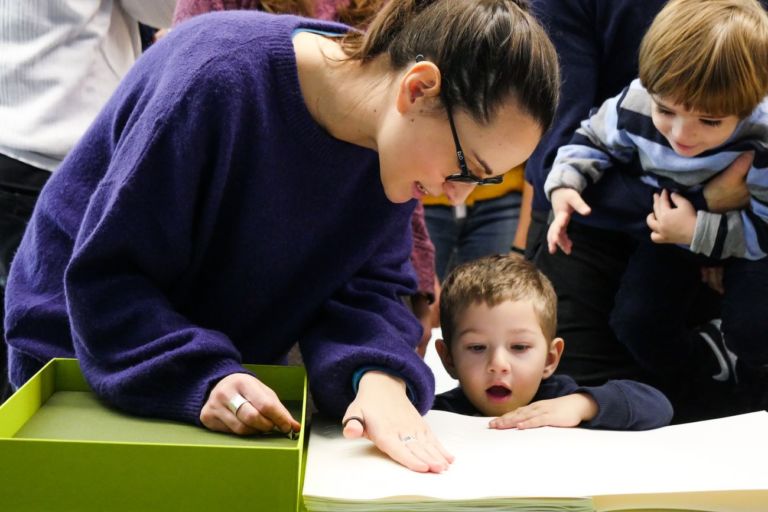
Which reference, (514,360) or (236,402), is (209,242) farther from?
(514,360)

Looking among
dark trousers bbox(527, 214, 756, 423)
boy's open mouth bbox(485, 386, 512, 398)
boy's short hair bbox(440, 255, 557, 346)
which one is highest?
boy's short hair bbox(440, 255, 557, 346)

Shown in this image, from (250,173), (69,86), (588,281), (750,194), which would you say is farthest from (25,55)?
(750,194)

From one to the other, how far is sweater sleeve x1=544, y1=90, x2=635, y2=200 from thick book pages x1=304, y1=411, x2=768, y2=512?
0.55 meters

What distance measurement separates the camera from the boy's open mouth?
141 cm

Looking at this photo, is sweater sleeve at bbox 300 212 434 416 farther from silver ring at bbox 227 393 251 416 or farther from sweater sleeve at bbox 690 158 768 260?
sweater sleeve at bbox 690 158 768 260

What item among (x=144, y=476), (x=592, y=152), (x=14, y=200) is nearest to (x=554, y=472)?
(x=144, y=476)

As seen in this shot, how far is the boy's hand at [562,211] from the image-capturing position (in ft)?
5.24

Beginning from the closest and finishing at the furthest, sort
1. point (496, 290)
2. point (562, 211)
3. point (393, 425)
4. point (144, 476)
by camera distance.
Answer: point (144, 476)
point (393, 425)
point (496, 290)
point (562, 211)

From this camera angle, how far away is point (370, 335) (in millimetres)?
1207

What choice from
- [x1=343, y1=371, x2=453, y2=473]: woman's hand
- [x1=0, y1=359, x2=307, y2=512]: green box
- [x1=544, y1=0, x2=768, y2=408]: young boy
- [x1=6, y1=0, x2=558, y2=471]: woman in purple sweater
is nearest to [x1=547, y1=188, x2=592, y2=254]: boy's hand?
[x1=544, y1=0, x2=768, y2=408]: young boy

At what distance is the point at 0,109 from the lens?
Answer: 60.9 inches

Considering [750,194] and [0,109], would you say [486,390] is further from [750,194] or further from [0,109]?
[0,109]

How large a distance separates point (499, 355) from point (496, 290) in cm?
11

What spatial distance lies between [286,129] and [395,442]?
1.33ft
